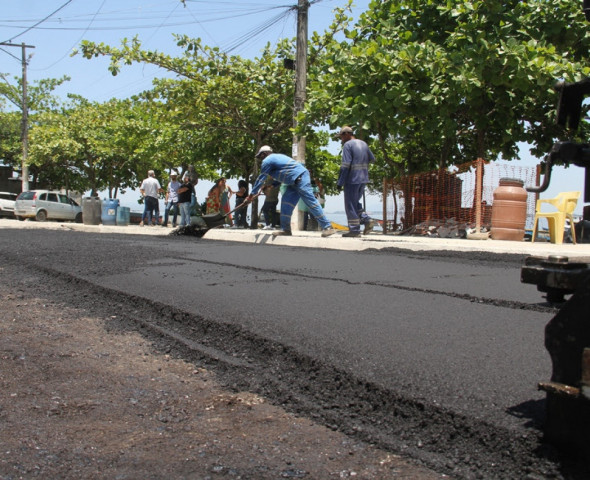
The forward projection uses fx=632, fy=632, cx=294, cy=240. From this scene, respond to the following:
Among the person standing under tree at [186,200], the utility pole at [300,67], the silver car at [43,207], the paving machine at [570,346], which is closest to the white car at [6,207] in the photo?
the silver car at [43,207]

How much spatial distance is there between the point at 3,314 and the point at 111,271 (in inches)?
77.0

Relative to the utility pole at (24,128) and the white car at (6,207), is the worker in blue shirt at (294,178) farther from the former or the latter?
the utility pole at (24,128)

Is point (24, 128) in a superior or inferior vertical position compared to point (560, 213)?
superior

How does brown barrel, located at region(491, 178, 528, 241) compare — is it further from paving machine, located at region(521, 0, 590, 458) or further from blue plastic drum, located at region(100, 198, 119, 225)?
blue plastic drum, located at region(100, 198, 119, 225)

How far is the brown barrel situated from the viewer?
39.6 ft

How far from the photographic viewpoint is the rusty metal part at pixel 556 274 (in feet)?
7.29

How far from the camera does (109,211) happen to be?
2116 cm

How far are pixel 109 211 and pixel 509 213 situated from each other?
45.1ft

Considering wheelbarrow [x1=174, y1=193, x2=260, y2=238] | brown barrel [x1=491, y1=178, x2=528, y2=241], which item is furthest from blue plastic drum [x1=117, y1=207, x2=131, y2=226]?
brown barrel [x1=491, y1=178, x2=528, y2=241]

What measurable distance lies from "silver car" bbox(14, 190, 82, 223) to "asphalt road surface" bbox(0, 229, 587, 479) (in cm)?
2701

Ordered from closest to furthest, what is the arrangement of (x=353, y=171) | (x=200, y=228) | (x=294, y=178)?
(x=353, y=171) → (x=294, y=178) → (x=200, y=228)

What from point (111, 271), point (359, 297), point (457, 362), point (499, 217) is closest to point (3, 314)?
point (111, 271)

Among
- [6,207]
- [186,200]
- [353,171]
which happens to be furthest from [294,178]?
[6,207]

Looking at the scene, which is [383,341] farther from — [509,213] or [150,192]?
[150,192]
